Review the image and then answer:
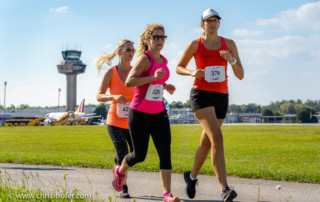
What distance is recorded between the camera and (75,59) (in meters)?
170

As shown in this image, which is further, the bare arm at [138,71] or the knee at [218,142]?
the knee at [218,142]

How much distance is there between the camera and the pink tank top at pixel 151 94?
15.8ft

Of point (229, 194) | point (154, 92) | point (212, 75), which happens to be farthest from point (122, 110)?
point (229, 194)

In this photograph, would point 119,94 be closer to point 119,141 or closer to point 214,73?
point 119,141

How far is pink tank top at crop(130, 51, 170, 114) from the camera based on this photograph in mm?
4805

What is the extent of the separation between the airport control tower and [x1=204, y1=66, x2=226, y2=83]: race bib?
6138 inches

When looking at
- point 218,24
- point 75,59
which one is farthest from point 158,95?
point 75,59

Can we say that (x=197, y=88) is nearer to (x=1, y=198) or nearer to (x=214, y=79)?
(x=214, y=79)

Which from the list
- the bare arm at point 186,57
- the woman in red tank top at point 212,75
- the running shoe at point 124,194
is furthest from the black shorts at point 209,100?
the running shoe at point 124,194

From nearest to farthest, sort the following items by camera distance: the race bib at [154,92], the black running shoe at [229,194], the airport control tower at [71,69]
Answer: the black running shoe at [229,194]
the race bib at [154,92]
the airport control tower at [71,69]

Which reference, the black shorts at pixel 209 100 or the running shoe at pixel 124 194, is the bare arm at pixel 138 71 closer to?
the black shorts at pixel 209 100

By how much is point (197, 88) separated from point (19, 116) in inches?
5979

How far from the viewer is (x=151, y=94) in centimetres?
480

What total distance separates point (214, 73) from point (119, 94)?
4.79 feet
